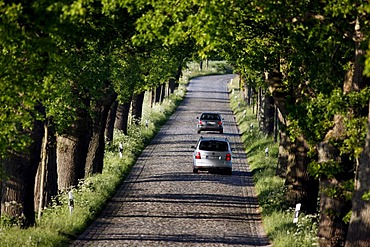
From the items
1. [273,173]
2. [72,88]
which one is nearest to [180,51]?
[72,88]

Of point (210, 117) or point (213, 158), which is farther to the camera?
point (210, 117)

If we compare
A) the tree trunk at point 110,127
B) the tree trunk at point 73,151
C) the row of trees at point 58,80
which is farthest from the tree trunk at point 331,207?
the tree trunk at point 110,127

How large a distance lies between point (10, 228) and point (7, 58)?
682cm

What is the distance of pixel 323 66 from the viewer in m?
18.2

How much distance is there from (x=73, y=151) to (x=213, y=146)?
317 inches

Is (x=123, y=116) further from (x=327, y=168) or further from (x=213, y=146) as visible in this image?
(x=327, y=168)

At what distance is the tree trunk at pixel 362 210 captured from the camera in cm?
1367

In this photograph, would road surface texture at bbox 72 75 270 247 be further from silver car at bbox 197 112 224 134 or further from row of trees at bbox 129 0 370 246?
silver car at bbox 197 112 224 134

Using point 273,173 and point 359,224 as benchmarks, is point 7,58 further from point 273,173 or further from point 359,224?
point 273,173

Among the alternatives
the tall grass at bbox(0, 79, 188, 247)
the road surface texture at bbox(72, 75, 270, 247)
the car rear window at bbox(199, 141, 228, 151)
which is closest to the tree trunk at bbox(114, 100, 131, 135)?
the tall grass at bbox(0, 79, 188, 247)

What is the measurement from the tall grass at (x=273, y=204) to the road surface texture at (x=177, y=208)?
0.35m

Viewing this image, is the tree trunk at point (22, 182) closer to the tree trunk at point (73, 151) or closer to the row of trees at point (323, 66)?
the row of trees at point (323, 66)

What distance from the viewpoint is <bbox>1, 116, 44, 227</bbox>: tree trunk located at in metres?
20.0

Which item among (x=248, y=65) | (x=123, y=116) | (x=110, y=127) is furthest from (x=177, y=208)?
(x=123, y=116)
